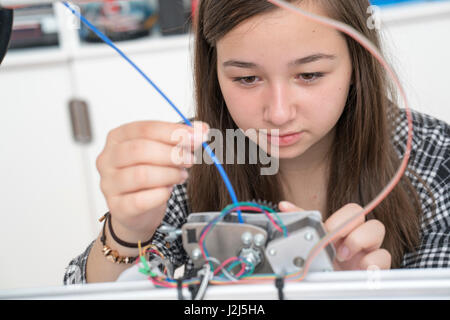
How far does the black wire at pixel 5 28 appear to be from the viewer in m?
0.50

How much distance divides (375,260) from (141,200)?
299 mm

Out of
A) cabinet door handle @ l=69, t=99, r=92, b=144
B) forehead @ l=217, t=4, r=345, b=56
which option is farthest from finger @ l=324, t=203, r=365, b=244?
cabinet door handle @ l=69, t=99, r=92, b=144

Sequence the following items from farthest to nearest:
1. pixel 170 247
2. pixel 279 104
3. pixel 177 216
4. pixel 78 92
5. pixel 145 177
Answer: pixel 78 92, pixel 177 216, pixel 170 247, pixel 279 104, pixel 145 177

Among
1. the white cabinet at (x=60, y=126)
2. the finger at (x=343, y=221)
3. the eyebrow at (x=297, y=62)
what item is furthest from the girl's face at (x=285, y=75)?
the white cabinet at (x=60, y=126)

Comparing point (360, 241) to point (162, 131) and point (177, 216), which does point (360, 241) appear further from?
point (177, 216)

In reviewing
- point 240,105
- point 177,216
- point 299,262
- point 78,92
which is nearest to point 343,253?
point 299,262

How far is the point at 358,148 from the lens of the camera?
0.83 m

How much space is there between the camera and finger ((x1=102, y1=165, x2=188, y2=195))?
554 mm

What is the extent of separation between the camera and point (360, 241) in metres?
0.61

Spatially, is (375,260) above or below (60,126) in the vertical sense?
below

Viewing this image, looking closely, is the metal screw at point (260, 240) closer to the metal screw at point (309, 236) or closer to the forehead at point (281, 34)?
the metal screw at point (309, 236)

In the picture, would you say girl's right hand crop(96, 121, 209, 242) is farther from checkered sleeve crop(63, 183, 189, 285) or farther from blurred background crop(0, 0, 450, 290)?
blurred background crop(0, 0, 450, 290)

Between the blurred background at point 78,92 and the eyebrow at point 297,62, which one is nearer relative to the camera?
the eyebrow at point 297,62

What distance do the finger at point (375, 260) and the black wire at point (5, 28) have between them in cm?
47
